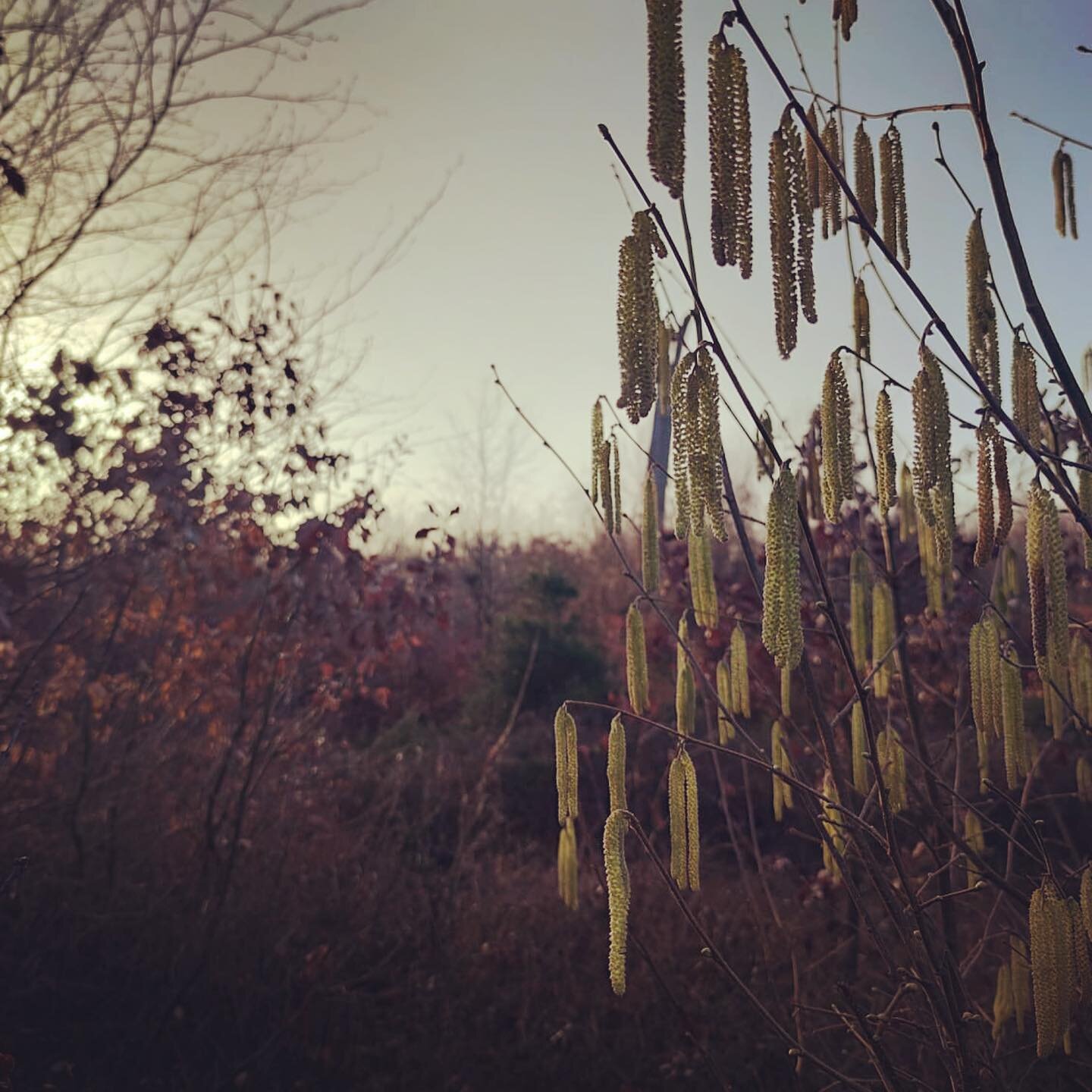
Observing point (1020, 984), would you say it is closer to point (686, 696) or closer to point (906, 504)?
point (686, 696)

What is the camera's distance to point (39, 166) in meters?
3.62

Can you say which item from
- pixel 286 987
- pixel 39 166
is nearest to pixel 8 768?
pixel 286 987

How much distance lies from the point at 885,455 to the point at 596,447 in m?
0.49

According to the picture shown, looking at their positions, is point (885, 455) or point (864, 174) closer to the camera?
point (885, 455)

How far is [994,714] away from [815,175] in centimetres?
93

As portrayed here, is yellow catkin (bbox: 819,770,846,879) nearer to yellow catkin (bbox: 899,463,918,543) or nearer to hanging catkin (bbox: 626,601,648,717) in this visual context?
hanging catkin (bbox: 626,601,648,717)

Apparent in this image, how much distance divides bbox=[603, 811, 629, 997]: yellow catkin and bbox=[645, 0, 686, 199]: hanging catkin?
2.56ft

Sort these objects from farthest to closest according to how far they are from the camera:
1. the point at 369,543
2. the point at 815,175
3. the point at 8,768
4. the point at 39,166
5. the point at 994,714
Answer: the point at 369,543
the point at 39,166
the point at 8,768
the point at 815,175
the point at 994,714

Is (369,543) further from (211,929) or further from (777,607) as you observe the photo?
(777,607)

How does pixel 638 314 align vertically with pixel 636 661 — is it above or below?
above

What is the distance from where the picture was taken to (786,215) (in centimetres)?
124

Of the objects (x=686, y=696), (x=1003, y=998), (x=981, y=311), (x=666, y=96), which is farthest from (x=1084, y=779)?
(x=666, y=96)

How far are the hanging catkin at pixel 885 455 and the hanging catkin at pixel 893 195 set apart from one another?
0.37 metres

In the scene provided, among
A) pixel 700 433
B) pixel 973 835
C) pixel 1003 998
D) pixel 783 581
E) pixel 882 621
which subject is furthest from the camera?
pixel 973 835
